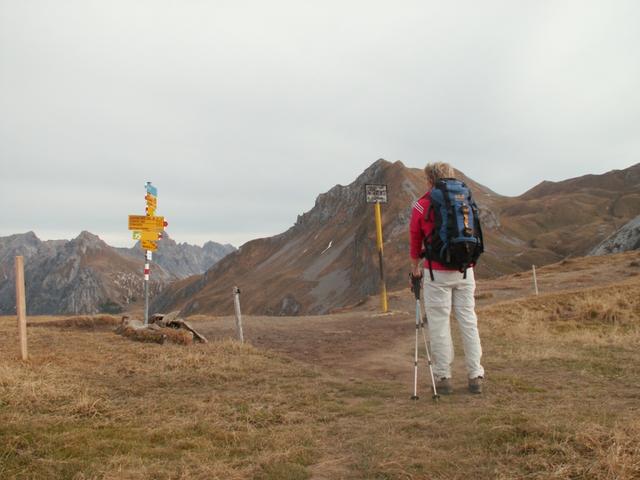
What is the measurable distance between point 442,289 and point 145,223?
37.9 ft

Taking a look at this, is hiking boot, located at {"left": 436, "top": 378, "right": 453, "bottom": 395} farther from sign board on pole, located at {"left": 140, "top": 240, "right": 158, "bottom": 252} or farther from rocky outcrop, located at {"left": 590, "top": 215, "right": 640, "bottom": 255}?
rocky outcrop, located at {"left": 590, "top": 215, "right": 640, "bottom": 255}

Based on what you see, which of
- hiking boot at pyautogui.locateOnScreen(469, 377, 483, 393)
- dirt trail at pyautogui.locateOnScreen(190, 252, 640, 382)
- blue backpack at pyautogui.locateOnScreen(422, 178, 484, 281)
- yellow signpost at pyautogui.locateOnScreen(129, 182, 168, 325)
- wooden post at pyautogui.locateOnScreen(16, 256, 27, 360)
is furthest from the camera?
yellow signpost at pyautogui.locateOnScreen(129, 182, 168, 325)

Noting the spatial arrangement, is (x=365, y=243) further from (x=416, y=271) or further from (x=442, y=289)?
(x=442, y=289)

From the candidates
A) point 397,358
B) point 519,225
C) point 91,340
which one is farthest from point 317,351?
point 519,225

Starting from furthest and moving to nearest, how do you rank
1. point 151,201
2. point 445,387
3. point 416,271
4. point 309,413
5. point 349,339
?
point 151,201 → point 349,339 → point 416,271 → point 445,387 → point 309,413

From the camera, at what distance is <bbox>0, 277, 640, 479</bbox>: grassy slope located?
345cm

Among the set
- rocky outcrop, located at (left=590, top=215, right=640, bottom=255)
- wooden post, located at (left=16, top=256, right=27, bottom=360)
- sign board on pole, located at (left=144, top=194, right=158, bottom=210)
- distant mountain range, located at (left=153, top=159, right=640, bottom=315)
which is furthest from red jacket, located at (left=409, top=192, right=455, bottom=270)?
distant mountain range, located at (left=153, top=159, right=640, bottom=315)

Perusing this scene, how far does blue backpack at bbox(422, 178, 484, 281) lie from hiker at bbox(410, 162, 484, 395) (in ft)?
0.04

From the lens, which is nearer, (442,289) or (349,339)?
(442,289)

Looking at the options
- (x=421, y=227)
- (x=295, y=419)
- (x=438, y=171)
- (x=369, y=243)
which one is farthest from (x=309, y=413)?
(x=369, y=243)

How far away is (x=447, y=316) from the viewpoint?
614 centimetres

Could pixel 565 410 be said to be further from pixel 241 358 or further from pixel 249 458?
pixel 241 358

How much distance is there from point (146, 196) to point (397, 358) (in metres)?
9.77

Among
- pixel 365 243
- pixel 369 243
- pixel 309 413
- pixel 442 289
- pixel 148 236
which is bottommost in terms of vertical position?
pixel 309 413
